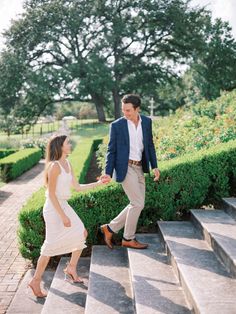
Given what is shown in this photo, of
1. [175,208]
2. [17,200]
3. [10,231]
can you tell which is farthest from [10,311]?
[17,200]

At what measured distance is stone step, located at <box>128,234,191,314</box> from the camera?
151 inches

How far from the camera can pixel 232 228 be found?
5137 millimetres

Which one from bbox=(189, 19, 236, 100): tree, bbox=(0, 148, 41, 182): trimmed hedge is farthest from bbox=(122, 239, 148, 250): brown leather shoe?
bbox=(189, 19, 236, 100): tree

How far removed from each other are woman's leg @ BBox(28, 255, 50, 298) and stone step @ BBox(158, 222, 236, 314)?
1481mm

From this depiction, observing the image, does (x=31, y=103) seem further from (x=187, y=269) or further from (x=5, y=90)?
(x=187, y=269)

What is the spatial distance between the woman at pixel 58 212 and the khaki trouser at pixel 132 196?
0.73m

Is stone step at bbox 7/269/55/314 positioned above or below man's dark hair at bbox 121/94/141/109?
below

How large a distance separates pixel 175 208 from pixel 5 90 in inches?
1425

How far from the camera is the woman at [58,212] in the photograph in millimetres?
4512

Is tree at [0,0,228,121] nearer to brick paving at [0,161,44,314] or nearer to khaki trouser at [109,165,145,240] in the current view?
brick paving at [0,161,44,314]

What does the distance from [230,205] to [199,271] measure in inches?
71.5

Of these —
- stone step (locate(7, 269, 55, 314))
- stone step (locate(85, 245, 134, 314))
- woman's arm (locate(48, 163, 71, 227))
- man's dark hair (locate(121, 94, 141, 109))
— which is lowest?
stone step (locate(7, 269, 55, 314))

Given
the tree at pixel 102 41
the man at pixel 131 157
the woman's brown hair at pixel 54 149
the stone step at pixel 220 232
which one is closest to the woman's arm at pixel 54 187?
the woman's brown hair at pixel 54 149

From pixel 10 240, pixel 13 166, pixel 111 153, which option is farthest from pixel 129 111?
pixel 13 166
